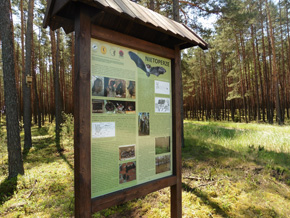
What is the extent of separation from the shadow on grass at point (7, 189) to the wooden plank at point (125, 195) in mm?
3689

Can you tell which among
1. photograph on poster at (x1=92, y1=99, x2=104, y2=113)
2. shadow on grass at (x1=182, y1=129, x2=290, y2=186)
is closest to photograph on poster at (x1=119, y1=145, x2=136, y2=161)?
photograph on poster at (x1=92, y1=99, x2=104, y2=113)

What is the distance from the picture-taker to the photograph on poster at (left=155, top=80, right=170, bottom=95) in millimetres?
2518

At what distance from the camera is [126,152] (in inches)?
83.6

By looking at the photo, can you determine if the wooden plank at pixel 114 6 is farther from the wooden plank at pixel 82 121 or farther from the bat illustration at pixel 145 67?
the bat illustration at pixel 145 67

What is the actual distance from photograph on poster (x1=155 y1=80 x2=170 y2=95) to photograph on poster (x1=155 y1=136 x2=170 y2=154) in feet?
2.21

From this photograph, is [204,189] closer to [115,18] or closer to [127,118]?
[127,118]

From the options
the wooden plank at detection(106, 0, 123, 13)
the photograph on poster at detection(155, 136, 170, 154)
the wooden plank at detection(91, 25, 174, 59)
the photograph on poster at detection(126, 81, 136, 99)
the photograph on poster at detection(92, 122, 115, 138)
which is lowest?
the photograph on poster at detection(155, 136, 170, 154)

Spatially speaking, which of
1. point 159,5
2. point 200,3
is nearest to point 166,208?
point 200,3

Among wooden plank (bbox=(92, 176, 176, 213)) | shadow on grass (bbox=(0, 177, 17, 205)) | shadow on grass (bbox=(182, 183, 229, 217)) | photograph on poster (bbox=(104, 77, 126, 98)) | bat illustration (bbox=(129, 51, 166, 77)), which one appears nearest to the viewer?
wooden plank (bbox=(92, 176, 176, 213))

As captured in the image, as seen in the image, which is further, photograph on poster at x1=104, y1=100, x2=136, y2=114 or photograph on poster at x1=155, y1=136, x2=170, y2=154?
photograph on poster at x1=155, y1=136, x2=170, y2=154

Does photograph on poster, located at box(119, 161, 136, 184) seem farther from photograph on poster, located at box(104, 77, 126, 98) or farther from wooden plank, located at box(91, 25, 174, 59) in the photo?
wooden plank, located at box(91, 25, 174, 59)

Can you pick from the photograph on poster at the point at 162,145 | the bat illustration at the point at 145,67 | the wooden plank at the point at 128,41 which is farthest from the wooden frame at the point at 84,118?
the photograph on poster at the point at 162,145

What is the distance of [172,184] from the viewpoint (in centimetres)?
263

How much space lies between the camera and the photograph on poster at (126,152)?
6.80 feet
